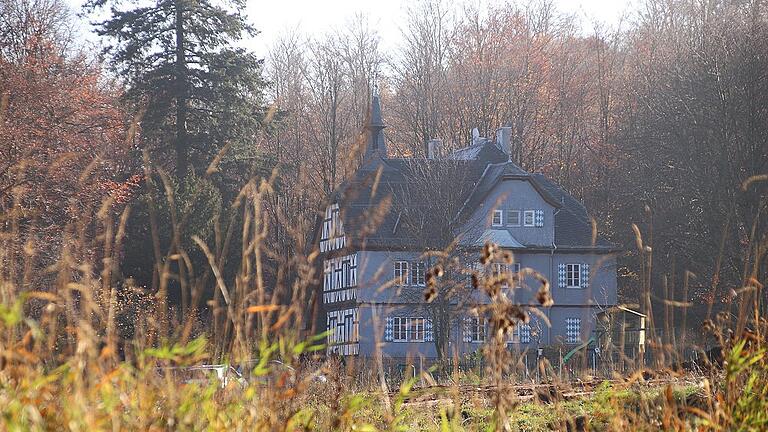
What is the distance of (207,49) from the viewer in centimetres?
4262

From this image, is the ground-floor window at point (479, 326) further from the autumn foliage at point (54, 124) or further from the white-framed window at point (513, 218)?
the autumn foliage at point (54, 124)

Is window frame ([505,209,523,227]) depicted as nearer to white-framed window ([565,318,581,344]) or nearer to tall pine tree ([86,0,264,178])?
white-framed window ([565,318,581,344])

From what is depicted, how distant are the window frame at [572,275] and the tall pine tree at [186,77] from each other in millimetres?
14416

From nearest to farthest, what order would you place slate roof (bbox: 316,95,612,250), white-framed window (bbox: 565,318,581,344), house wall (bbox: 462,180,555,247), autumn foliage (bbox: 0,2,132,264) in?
autumn foliage (bbox: 0,2,132,264) < slate roof (bbox: 316,95,612,250) < white-framed window (bbox: 565,318,581,344) < house wall (bbox: 462,180,555,247)

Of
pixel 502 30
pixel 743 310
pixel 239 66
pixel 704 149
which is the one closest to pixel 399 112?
pixel 502 30

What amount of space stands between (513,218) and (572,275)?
11.2ft

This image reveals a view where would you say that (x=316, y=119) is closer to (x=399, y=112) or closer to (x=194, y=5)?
(x=399, y=112)

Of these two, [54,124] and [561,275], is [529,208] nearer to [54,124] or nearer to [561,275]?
[561,275]

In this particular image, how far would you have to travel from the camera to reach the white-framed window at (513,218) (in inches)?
1892

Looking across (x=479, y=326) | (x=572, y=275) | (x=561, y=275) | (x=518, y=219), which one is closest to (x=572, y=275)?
(x=572, y=275)

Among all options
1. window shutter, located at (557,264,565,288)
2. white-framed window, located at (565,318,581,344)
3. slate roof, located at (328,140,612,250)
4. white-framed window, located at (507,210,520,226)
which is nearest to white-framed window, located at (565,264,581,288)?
window shutter, located at (557,264,565,288)

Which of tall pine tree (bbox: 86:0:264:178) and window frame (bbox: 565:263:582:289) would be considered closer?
tall pine tree (bbox: 86:0:264:178)

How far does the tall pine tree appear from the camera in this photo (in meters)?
41.1

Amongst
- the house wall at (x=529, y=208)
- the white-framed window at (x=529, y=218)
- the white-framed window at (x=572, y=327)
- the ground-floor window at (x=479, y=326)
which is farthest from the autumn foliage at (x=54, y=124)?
the white-framed window at (x=572, y=327)
